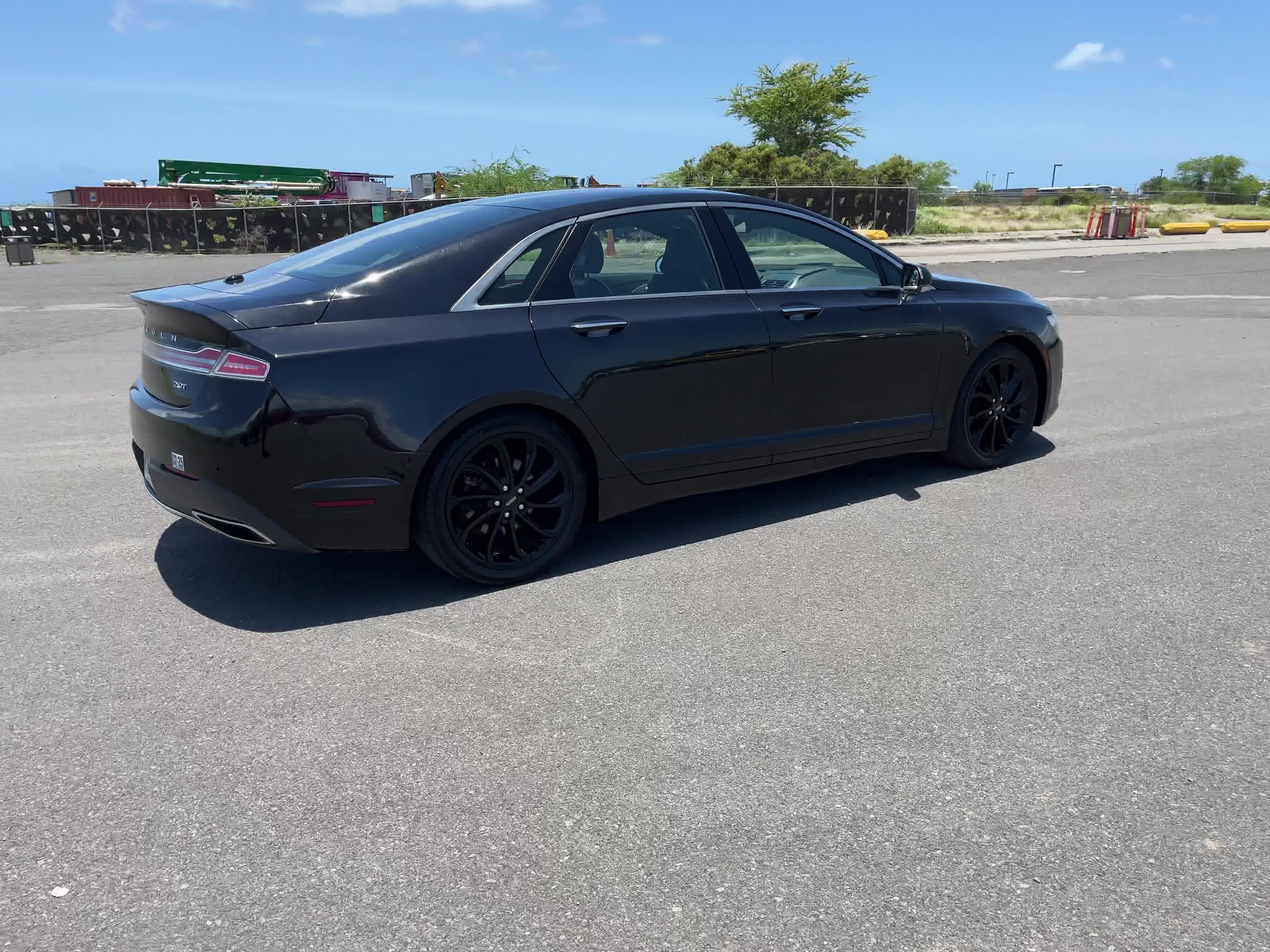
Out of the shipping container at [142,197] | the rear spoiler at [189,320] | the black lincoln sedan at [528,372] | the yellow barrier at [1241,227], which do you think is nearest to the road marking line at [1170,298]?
the black lincoln sedan at [528,372]

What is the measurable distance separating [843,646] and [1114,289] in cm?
1527

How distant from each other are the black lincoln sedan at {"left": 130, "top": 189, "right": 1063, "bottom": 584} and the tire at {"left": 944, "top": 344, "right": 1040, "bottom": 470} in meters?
0.21

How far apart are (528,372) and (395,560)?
118 cm

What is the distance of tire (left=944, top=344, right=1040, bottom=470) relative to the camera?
604cm

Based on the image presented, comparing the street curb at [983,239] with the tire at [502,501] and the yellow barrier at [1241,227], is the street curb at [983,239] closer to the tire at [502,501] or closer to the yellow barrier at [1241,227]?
the yellow barrier at [1241,227]

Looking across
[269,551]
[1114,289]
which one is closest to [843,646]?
[269,551]

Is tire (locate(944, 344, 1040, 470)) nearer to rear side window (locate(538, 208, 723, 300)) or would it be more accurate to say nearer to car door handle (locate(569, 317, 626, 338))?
rear side window (locate(538, 208, 723, 300))

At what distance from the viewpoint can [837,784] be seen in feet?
9.84

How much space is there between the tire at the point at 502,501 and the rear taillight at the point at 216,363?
2.50 feet

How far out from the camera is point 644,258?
Result: 4.97 metres

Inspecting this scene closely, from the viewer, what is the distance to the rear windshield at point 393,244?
4.44m

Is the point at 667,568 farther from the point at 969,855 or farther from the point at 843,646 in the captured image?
the point at 969,855

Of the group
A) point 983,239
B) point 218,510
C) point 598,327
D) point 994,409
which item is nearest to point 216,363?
point 218,510

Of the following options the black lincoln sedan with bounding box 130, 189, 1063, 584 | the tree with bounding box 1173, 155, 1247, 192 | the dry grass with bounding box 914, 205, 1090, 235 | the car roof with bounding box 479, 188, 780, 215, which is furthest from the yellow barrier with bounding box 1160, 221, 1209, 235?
the tree with bounding box 1173, 155, 1247, 192
